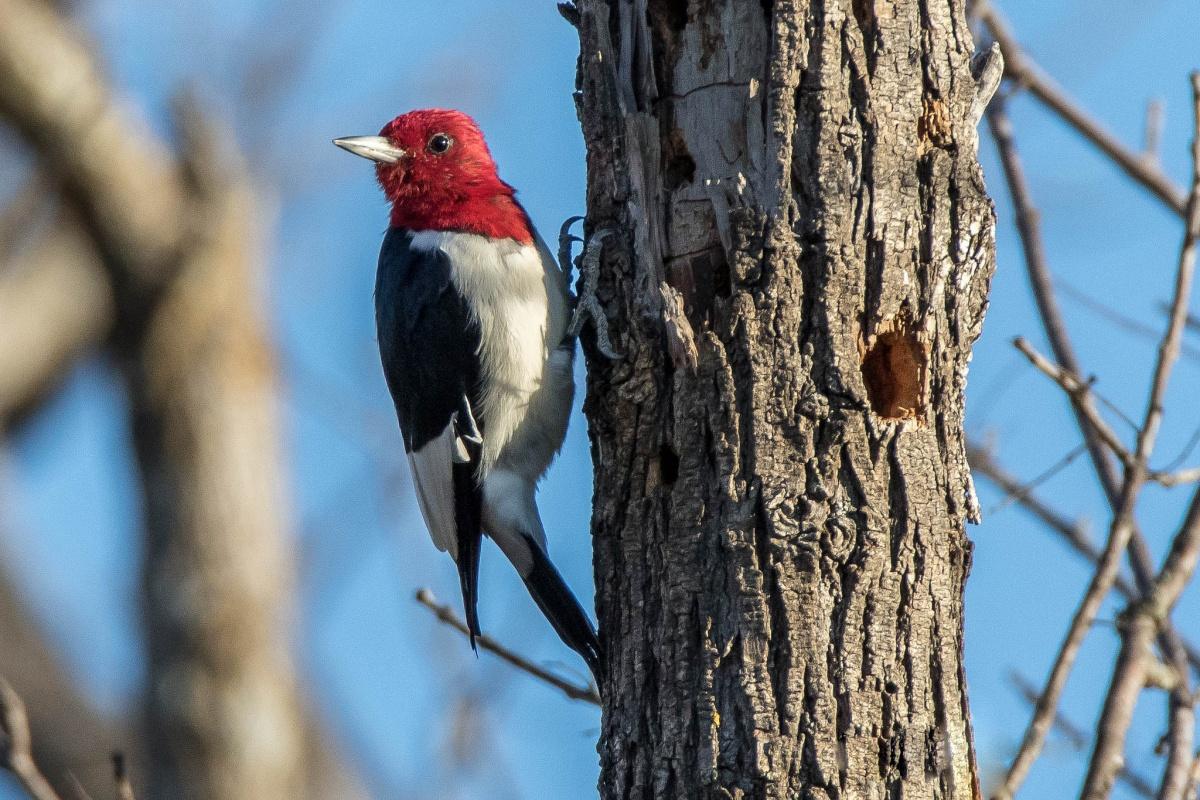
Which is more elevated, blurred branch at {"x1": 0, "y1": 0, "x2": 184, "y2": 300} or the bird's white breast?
blurred branch at {"x1": 0, "y1": 0, "x2": 184, "y2": 300}

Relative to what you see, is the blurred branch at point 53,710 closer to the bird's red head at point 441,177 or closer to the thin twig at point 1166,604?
the bird's red head at point 441,177

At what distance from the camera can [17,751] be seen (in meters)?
2.28

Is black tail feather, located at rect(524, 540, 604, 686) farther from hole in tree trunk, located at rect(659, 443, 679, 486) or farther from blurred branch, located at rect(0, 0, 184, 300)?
blurred branch, located at rect(0, 0, 184, 300)

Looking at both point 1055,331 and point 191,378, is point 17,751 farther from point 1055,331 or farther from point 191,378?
point 191,378

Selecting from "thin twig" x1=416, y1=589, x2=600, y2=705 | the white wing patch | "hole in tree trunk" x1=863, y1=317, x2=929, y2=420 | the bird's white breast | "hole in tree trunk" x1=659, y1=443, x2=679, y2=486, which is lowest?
"thin twig" x1=416, y1=589, x2=600, y2=705

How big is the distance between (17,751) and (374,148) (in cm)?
261

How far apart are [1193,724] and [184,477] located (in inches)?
245

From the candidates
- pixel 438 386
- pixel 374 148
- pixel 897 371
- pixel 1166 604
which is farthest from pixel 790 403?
pixel 374 148

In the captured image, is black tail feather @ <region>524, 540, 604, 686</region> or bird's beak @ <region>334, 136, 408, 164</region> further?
bird's beak @ <region>334, 136, 408, 164</region>

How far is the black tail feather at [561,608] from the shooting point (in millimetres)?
3561

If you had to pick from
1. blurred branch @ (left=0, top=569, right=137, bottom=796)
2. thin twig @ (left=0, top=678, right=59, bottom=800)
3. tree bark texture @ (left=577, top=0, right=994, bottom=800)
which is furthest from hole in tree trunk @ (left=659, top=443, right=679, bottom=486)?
blurred branch @ (left=0, top=569, right=137, bottom=796)

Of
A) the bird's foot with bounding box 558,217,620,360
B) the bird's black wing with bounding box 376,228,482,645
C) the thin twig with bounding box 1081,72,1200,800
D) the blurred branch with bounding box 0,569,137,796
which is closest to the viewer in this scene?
the thin twig with bounding box 1081,72,1200,800

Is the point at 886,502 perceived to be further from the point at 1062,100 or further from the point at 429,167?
the point at 429,167

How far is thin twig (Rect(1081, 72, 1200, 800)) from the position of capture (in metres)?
2.28
